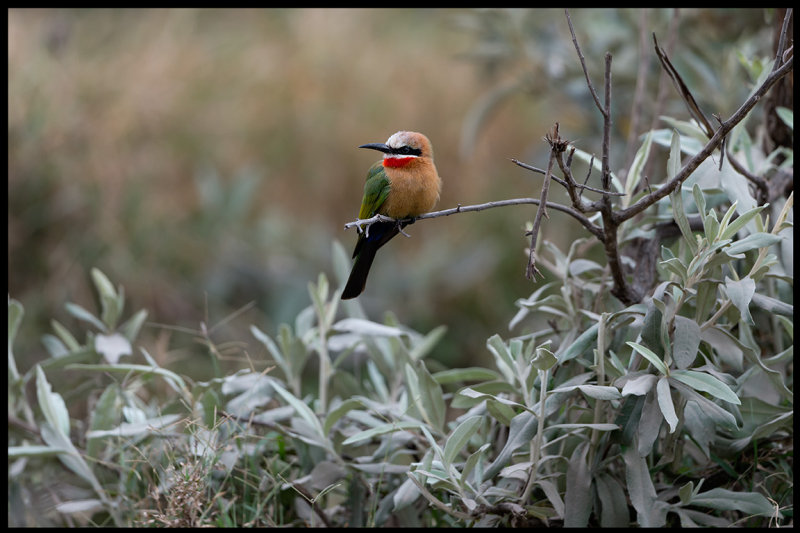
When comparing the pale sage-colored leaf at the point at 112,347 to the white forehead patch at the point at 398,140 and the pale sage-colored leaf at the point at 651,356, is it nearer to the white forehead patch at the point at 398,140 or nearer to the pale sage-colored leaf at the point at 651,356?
the white forehead patch at the point at 398,140

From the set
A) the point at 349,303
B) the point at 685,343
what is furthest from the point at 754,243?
the point at 349,303

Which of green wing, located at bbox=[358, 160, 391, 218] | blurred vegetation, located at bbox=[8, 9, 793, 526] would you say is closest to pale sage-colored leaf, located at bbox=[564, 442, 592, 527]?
blurred vegetation, located at bbox=[8, 9, 793, 526]

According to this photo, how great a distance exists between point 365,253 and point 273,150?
151 inches

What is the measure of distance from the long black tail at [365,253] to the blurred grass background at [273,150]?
Result: 5.57ft

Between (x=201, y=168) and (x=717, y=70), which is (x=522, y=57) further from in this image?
(x=201, y=168)

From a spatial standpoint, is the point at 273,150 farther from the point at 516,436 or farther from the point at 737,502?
the point at 737,502

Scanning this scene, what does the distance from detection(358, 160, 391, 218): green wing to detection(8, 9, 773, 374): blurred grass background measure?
1683 mm

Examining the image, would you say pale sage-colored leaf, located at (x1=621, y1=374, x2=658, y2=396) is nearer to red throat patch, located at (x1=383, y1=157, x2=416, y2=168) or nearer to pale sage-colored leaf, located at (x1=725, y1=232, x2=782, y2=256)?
pale sage-colored leaf, located at (x1=725, y1=232, x2=782, y2=256)

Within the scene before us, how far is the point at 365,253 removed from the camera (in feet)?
5.57

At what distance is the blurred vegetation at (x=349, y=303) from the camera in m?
1.51

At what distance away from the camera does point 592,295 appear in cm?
173
